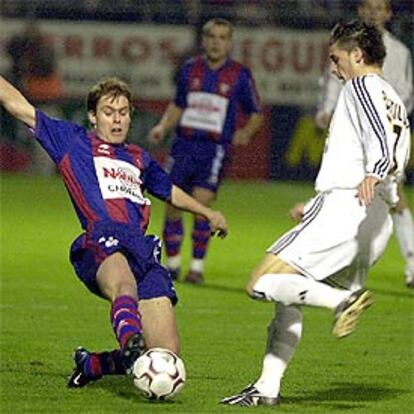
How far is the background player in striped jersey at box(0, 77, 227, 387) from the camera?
26.7ft

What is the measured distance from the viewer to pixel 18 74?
22.9 metres

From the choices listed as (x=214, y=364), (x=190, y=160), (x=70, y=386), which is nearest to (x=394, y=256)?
(x=190, y=160)

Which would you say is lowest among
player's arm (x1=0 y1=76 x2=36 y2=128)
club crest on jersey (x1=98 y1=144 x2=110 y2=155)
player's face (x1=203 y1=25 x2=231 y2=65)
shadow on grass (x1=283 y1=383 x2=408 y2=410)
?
shadow on grass (x1=283 y1=383 x2=408 y2=410)

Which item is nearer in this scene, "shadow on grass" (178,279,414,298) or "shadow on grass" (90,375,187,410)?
"shadow on grass" (90,375,187,410)

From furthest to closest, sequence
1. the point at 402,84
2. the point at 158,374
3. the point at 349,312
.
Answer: the point at 402,84 → the point at 158,374 → the point at 349,312

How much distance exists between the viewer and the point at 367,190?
A: 25.3ft

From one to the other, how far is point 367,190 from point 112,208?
4.55 ft

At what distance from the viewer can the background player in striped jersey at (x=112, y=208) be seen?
8133 millimetres

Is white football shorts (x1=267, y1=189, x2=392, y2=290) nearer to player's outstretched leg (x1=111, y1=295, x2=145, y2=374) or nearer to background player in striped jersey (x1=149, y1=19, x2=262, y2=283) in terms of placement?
player's outstretched leg (x1=111, y1=295, x2=145, y2=374)

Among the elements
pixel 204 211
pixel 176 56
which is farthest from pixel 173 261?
pixel 176 56

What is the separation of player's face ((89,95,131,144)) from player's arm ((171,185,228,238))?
1.48 ft

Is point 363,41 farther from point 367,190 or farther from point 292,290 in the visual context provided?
point 292,290

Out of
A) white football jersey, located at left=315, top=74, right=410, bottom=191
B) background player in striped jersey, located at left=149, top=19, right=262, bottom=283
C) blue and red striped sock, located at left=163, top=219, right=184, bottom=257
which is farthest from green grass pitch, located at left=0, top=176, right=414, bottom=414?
white football jersey, located at left=315, top=74, right=410, bottom=191

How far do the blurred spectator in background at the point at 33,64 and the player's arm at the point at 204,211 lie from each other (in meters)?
14.2
